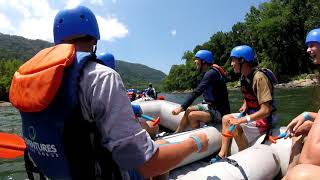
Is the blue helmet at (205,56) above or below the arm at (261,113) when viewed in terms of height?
above

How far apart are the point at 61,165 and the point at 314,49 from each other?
2604mm

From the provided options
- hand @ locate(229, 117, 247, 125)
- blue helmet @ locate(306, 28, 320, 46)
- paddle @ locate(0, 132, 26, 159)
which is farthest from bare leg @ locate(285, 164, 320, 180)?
hand @ locate(229, 117, 247, 125)

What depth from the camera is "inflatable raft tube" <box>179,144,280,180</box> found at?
2.93 meters

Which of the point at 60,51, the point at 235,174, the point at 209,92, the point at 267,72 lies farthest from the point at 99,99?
the point at 209,92

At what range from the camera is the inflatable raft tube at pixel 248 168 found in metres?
2.93

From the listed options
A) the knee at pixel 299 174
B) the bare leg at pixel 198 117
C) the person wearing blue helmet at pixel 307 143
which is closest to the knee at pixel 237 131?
the bare leg at pixel 198 117

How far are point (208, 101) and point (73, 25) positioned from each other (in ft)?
12.9

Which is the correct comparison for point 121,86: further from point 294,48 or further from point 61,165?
point 294,48

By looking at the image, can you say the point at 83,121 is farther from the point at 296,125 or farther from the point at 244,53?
the point at 244,53

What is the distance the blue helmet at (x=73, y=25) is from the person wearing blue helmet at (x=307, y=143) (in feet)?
4.54

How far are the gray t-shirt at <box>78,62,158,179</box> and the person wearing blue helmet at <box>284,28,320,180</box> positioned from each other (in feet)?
3.66

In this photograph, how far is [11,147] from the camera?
6.92ft

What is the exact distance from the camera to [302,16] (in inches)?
1750

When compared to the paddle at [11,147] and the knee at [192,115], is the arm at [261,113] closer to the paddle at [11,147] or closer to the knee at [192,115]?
the knee at [192,115]
